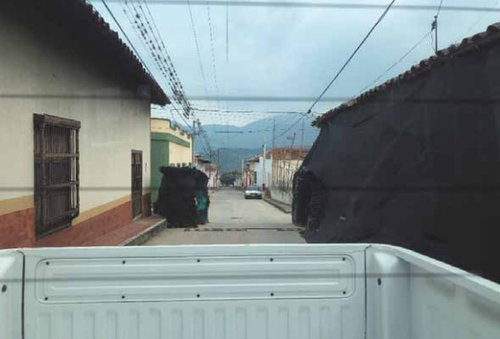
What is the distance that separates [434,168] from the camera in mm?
3795

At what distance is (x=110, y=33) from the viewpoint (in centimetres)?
700

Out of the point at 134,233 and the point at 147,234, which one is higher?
the point at 134,233

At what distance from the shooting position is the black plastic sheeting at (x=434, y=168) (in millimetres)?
3232

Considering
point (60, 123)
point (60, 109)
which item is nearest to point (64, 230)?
point (60, 123)

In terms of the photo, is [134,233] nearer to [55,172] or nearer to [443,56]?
[55,172]

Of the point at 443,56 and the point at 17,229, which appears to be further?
the point at 17,229

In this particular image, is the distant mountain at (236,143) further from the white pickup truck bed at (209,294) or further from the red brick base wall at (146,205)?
the white pickup truck bed at (209,294)

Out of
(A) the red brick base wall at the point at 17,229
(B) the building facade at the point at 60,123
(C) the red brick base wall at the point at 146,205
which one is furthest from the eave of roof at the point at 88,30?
(C) the red brick base wall at the point at 146,205

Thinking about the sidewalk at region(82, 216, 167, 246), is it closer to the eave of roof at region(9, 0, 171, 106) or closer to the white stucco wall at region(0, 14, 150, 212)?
the white stucco wall at region(0, 14, 150, 212)

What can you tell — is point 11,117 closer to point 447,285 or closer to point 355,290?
point 355,290

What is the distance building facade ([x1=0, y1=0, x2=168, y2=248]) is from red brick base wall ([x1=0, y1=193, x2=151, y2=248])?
1 centimetres

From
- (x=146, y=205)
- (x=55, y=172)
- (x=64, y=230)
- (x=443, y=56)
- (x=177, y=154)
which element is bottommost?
(x=146, y=205)

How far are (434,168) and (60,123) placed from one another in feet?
16.1

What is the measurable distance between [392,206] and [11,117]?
13.6ft
